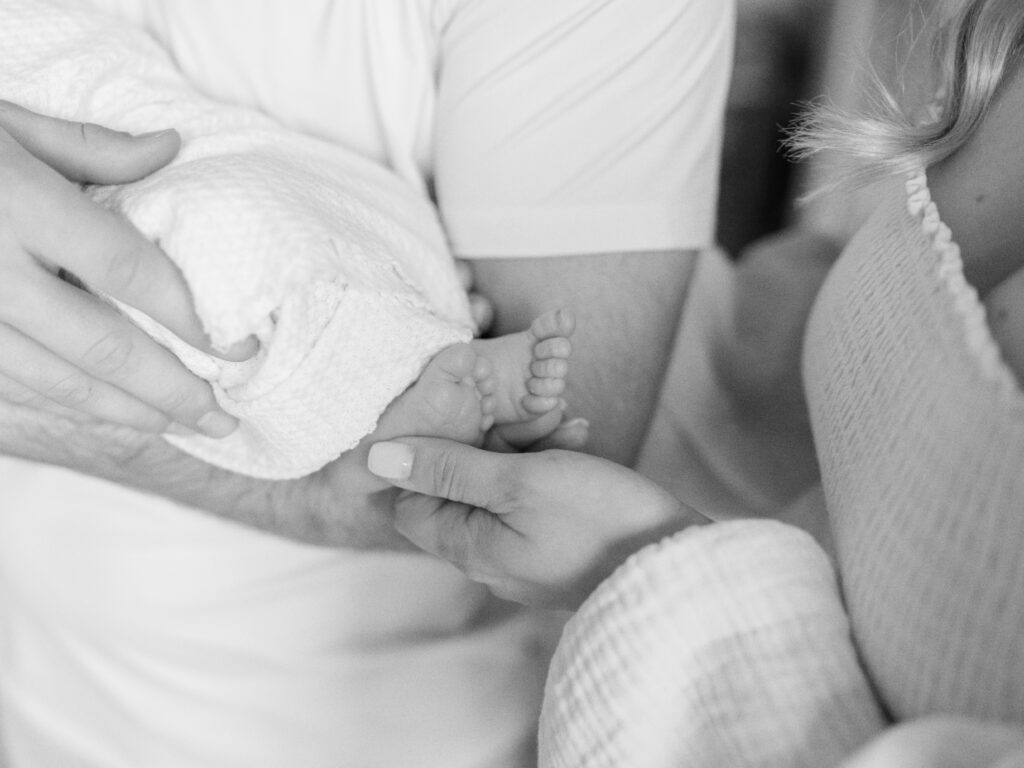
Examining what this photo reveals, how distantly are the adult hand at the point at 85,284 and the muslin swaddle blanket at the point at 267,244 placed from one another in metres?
0.02

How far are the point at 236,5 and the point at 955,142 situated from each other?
0.65m

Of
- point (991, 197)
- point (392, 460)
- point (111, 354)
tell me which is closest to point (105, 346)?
point (111, 354)

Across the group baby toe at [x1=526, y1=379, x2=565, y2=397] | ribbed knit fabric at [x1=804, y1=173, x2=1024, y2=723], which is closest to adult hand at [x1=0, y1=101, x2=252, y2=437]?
baby toe at [x1=526, y1=379, x2=565, y2=397]

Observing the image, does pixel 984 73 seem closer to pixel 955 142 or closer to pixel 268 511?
pixel 955 142

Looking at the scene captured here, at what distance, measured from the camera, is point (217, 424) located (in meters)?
0.73

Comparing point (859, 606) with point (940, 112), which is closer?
point (859, 606)

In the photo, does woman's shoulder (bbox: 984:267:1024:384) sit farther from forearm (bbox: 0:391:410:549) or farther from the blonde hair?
forearm (bbox: 0:391:410:549)

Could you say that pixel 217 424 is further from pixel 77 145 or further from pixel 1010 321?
pixel 1010 321

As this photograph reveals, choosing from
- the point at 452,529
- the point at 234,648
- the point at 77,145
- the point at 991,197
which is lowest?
the point at 234,648

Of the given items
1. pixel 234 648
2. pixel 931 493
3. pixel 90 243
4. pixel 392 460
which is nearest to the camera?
pixel 931 493

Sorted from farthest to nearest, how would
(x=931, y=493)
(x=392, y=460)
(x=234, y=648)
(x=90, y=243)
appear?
1. (x=234, y=648)
2. (x=392, y=460)
3. (x=90, y=243)
4. (x=931, y=493)

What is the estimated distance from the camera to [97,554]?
0.84 metres

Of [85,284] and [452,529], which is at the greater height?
[85,284]

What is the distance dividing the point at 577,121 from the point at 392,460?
1.17ft
